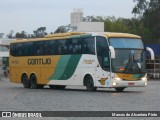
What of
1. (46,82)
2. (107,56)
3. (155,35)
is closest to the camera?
(107,56)

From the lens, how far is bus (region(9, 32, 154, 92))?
103 feet

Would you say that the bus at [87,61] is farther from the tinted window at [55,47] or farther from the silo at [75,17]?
the silo at [75,17]

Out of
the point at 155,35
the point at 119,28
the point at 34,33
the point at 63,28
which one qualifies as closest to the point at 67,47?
the point at 155,35

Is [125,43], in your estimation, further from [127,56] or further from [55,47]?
[55,47]

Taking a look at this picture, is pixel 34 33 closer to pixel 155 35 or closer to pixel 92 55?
pixel 155 35

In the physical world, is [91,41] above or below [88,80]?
above

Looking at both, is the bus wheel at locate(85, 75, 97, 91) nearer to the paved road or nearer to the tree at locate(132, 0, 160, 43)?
the paved road

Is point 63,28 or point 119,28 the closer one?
point 119,28

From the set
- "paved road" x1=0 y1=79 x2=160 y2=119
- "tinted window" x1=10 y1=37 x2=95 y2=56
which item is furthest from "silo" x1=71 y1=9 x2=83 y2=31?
"paved road" x1=0 y1=79 x2=160 y2=119

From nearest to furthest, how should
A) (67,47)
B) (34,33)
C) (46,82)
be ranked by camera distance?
(67,47) < (46,82) < (34,33)

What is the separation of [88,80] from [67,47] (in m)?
2.79

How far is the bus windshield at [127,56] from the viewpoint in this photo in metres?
31.4

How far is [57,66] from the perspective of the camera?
36.2m

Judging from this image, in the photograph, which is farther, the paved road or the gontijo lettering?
the gontijo lettering
